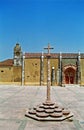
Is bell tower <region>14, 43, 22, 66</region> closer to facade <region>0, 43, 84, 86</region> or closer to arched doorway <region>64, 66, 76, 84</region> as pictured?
facade <region>0, 43, 84, 86</region>

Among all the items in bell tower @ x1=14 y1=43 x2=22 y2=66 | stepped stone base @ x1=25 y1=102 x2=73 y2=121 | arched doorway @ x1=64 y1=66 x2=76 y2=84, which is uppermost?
bell tower @ x1=14 y1=43 x2=22 y2=66

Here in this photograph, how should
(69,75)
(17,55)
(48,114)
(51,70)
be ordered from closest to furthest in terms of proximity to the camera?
1. (48,114)
2. (51,70)
3. (69,75)
4. (17,55)

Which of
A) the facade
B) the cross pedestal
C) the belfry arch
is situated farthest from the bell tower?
the cross pedestal

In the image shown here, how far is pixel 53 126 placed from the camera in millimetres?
8227

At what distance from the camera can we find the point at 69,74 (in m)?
41.1

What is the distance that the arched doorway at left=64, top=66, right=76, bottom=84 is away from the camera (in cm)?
4088

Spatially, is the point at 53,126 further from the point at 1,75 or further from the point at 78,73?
the point at 1,75

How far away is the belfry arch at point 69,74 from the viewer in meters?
40.7

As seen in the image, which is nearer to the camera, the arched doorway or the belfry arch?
the belfry arch

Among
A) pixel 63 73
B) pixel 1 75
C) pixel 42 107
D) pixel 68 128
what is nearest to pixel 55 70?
pixel 63 73

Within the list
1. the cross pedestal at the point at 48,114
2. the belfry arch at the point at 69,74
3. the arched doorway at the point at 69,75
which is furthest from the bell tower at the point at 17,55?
the cross pedestal at the point at 48,114

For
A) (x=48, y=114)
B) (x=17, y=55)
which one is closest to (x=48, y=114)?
(x=48, y=114)

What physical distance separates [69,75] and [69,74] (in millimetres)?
186

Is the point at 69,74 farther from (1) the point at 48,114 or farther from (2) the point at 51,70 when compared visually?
(1) the point at 48,114
